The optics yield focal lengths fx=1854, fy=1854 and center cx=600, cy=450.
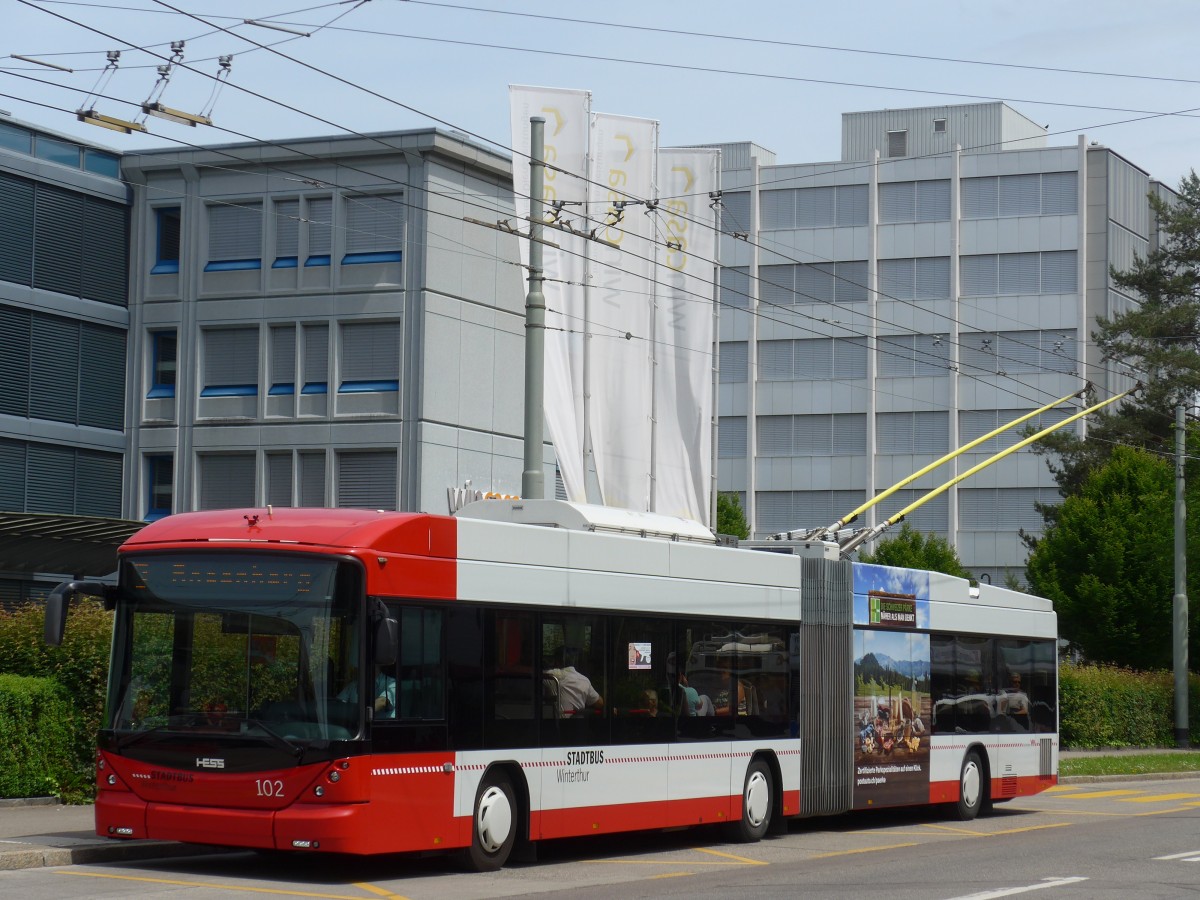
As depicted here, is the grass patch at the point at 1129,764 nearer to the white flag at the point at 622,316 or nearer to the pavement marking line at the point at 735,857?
the white flag at the point at 622,316

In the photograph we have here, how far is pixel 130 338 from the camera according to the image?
38.1 m

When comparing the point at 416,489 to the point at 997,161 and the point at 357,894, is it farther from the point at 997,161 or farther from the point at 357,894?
the point at 997,161

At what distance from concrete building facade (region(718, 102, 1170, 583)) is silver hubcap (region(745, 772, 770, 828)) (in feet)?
176

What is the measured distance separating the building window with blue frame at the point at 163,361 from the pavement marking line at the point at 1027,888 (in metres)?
27.6

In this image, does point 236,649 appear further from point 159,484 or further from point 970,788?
point 159,484

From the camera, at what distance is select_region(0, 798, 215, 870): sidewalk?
13555mm

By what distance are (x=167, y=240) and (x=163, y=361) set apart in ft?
8.20

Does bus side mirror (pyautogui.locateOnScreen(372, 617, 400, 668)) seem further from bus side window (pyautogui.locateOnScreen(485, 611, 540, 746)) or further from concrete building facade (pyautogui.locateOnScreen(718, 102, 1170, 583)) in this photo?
concrete building facade (pyautogui.locateOnScreen(718, 102, 1170, 583))

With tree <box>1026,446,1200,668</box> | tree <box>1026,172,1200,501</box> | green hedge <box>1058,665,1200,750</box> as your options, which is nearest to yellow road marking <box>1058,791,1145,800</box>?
green hedge <box>1058,665,1200,750</box>

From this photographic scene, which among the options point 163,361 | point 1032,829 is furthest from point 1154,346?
→ point 1032,829

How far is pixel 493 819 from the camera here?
14219mm

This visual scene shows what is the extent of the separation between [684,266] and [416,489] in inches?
380

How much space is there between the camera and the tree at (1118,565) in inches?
1950

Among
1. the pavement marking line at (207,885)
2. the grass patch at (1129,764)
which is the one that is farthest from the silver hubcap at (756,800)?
the grass patch at (1129,764)
